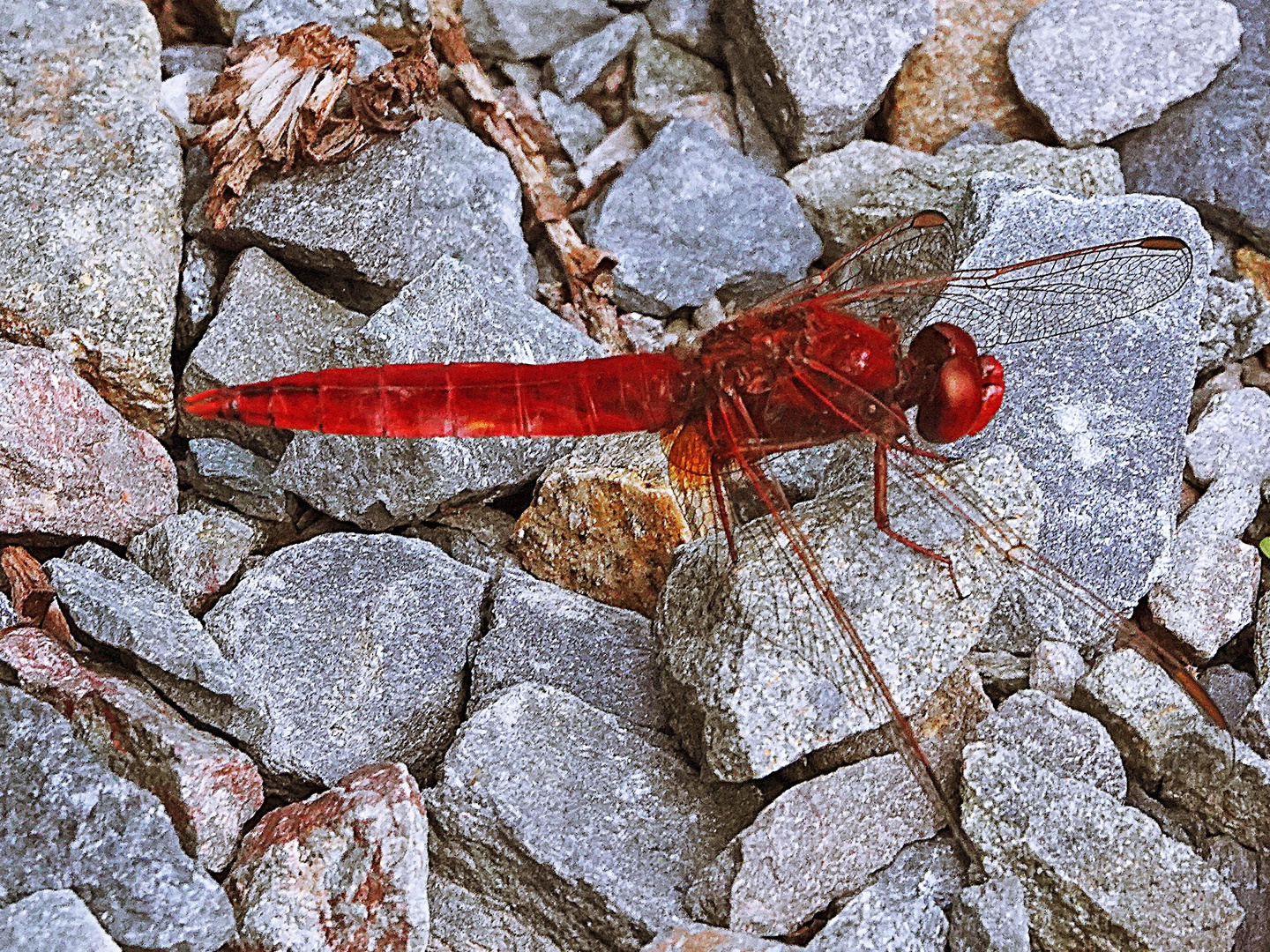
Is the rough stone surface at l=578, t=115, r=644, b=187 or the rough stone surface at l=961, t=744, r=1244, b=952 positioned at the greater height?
the rough stone surface at l=578, t=115, r=644, b=187

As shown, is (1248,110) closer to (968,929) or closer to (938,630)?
(938,630)

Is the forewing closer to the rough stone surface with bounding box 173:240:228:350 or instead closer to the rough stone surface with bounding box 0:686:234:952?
the rough stone surface with bounding box 173:240:228:350

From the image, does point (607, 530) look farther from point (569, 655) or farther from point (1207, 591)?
point (1207, 591)

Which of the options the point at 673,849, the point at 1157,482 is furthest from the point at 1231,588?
the point at 673,849

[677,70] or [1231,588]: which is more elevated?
[677,70]

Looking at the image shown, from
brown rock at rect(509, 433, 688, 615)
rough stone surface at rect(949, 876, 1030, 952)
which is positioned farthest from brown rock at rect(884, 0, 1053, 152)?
rough stone surface at rect(949, 876, 1030, 952)

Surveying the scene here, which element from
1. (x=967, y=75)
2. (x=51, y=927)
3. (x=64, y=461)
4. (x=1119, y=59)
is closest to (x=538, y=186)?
(x=967, y=75)

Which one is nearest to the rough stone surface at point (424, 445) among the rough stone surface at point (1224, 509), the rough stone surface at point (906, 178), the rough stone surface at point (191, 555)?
the rough stone surface at point (191, 555)
